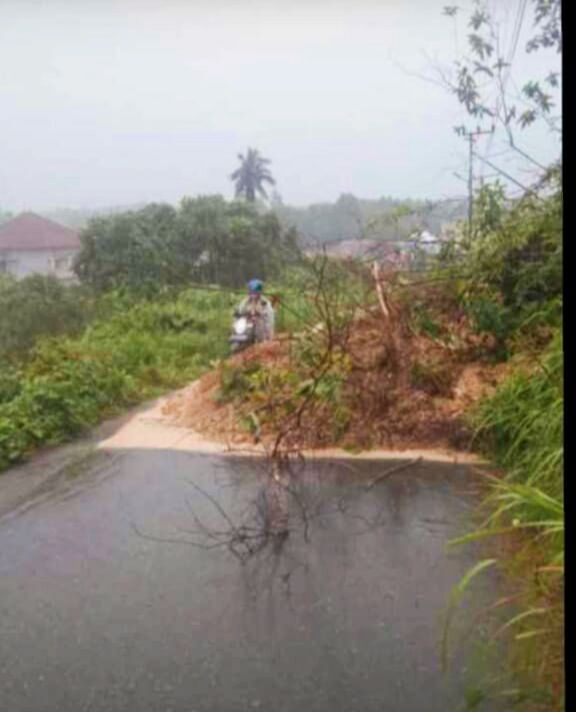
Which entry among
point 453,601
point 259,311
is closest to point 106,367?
point 259,311

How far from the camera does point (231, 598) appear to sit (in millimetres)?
2027

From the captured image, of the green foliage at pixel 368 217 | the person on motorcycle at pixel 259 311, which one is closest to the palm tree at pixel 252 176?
the green foliage at pixel 368 217

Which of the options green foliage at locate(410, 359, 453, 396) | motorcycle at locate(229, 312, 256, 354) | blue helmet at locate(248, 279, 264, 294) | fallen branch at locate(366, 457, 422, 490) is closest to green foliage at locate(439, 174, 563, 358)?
green foliage at locate(410, 359, 453, 396)

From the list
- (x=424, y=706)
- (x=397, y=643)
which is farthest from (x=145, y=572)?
(x=424, y=706)

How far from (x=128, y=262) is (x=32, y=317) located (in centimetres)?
113

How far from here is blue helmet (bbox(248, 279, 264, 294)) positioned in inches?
192

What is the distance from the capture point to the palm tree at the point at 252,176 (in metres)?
3.63

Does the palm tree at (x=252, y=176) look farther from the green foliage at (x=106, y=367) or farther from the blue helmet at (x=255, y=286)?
the green foliage at (x=106, y=367)

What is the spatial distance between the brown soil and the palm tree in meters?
0.90

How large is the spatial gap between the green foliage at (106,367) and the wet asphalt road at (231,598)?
86cm

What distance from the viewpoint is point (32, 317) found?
544cm

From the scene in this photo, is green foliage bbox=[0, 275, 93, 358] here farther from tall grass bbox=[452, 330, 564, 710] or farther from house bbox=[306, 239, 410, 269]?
tall grass bbox=[452, 330, 564, 710]

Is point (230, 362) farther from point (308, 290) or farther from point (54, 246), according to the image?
point (54, 246)

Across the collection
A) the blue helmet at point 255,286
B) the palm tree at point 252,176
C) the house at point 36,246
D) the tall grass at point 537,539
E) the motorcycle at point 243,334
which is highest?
the palm tree at point 252,176
